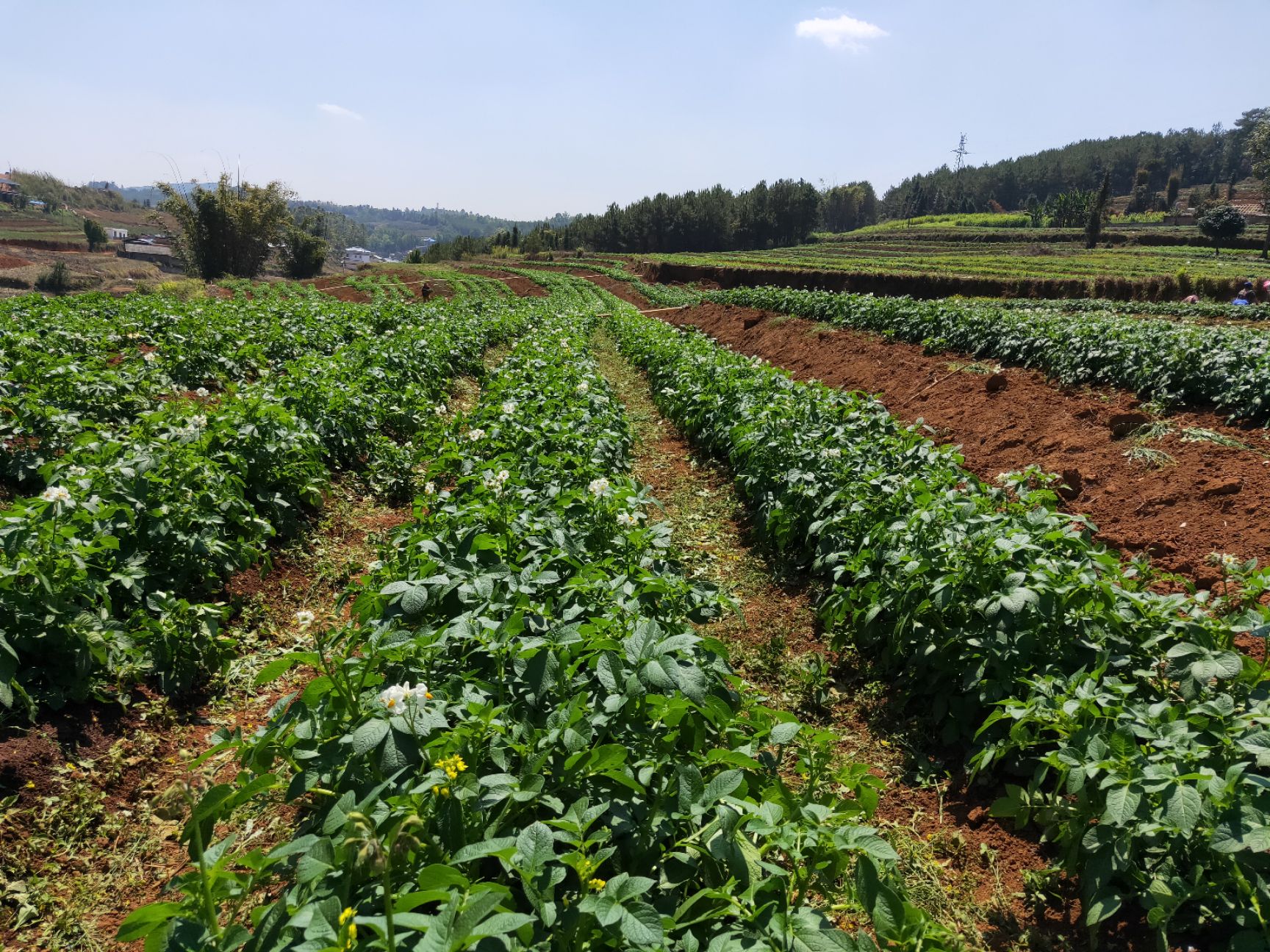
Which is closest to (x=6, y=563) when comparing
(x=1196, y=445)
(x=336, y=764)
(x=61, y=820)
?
(x=61, y=820)

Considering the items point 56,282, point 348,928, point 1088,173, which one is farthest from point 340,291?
point 1088,173

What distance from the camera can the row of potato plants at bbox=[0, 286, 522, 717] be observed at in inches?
130

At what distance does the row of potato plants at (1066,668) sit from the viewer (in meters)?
2.07

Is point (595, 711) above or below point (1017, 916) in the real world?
above

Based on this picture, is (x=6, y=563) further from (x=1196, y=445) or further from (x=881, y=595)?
(x=1196, y=445)

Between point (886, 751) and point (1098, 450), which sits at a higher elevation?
point (1098, 450)

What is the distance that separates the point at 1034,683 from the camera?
2715mm

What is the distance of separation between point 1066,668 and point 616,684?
7.34 feet

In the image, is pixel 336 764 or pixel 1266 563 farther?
pixel 1266 563

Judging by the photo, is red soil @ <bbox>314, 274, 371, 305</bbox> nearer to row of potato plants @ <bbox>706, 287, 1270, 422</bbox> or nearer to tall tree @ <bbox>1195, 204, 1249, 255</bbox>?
row of potato plants @ <bbox>706, 287, 1270, 422</bbox>

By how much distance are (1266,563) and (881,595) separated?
2862mm

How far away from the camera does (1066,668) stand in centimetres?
305

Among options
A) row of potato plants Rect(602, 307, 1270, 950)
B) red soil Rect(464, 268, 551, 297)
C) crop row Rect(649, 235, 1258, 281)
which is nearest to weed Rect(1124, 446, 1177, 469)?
row of potato plants Rect(602, 307, 1270, 950)

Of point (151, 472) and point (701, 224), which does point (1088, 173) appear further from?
point (151, 472)
